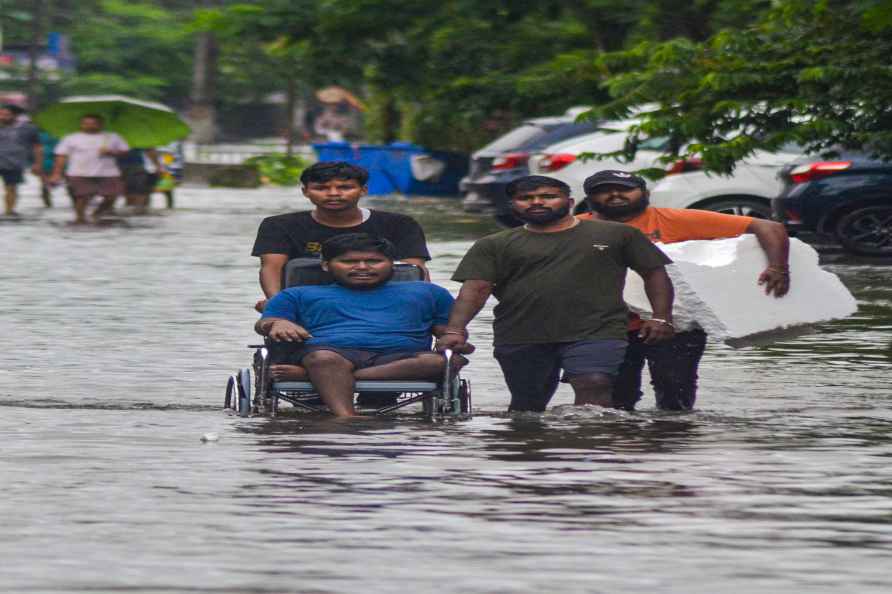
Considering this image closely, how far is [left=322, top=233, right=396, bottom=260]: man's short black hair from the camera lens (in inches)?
400

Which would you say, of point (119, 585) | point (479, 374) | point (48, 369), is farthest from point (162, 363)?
point (119, 585)

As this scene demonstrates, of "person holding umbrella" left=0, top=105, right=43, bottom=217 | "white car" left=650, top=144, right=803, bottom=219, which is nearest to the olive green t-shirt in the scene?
"white car" left=650, top=144, right=803, bottom=219

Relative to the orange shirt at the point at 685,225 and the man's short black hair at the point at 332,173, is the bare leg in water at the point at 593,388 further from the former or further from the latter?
the man's short black hair at the point at 332,173

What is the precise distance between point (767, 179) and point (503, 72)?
47.4 feet

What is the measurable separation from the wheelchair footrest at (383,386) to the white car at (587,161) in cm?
1332

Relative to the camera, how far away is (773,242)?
10242 millimetres

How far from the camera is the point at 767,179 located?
2231 centimetres

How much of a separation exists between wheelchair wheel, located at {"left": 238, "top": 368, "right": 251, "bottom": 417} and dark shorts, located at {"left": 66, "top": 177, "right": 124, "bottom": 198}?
60.5ft

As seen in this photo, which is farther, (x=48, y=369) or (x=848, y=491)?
(x=48, y=369)

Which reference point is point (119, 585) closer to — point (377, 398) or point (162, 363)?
point (377, 398)

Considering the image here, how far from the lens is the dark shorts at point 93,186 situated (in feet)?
93.4

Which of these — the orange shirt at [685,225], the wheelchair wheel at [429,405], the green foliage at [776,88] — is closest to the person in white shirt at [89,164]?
the green foliage at [776,88]

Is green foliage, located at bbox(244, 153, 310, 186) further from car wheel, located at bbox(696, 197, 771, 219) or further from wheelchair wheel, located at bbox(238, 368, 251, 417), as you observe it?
wheelchair wheel, located at bbox(238, 368, 251, 417)

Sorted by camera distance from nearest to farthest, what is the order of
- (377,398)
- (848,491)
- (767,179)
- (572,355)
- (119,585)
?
(119,585) < (848,491) < (572,355) < (377,398) < (767,179)
